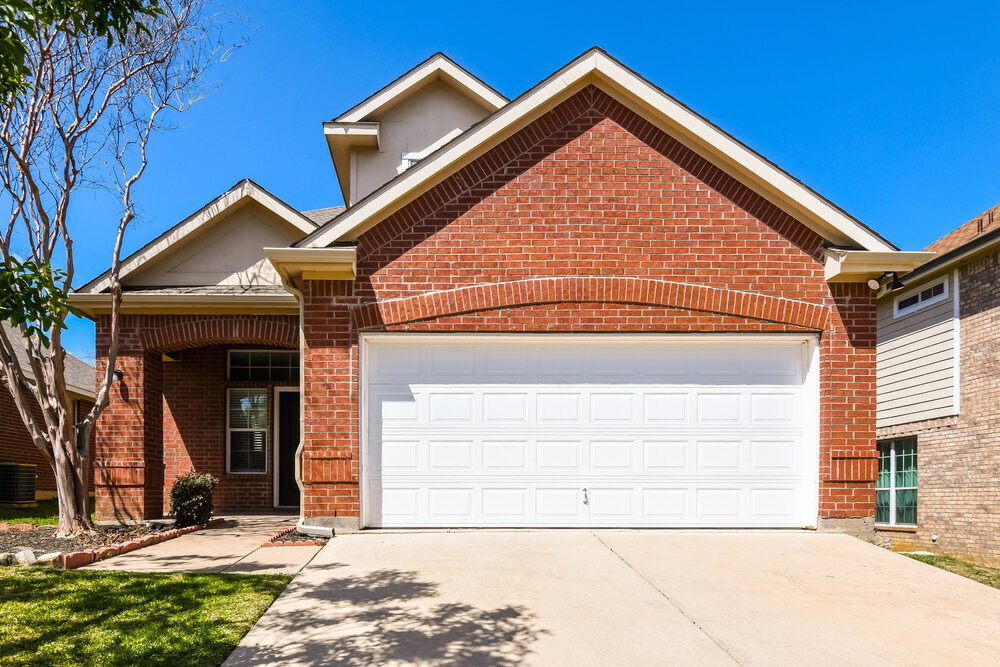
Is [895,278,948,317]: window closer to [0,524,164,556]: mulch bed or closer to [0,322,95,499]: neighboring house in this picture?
[0,524,164,556]: mulch bed

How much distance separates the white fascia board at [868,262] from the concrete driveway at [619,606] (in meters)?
3.31

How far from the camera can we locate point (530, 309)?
946 cm

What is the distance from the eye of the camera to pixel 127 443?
472 inches

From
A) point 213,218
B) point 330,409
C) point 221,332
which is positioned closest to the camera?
point 330,409

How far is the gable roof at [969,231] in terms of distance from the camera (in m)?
15.7

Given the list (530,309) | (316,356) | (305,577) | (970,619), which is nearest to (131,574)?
(305,577)

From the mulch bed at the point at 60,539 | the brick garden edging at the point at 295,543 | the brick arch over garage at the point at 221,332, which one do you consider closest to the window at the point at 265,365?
the brick arch over garage at the point at 221,332

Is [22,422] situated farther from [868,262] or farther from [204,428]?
[868,262]

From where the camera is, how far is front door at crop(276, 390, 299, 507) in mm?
13758

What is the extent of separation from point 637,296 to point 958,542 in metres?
10.3

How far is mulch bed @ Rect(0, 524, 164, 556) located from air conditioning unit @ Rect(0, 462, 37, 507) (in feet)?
34.2

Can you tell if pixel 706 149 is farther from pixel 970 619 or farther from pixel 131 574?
pixel 131 574

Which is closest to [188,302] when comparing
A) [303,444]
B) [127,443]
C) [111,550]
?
[127,443]

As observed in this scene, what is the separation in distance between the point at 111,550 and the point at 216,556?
1170mm
